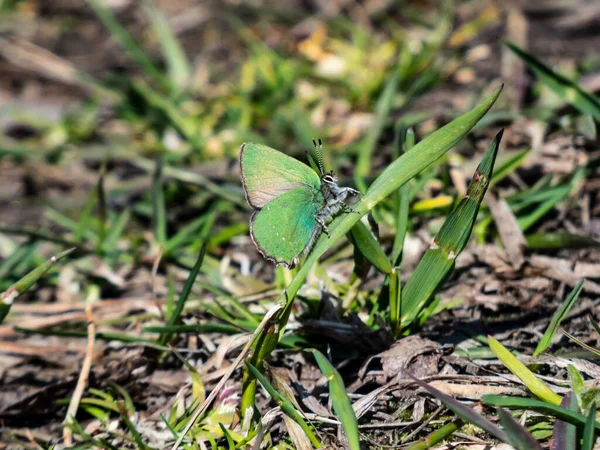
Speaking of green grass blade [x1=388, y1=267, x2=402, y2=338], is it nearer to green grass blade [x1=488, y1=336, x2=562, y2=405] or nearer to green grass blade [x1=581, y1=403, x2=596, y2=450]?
green grass blade [x1=488, y1=336, x2=562, y2=405]

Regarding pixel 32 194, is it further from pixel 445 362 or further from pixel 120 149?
pixel 445 362

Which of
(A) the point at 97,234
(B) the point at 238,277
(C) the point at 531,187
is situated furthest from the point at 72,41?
(C) the point at 531,187

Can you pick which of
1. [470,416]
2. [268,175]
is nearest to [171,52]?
[268,175]

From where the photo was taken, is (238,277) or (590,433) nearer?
(590,433)

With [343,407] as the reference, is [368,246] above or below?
above

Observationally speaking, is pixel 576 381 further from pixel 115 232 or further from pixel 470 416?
pixel 115 232
